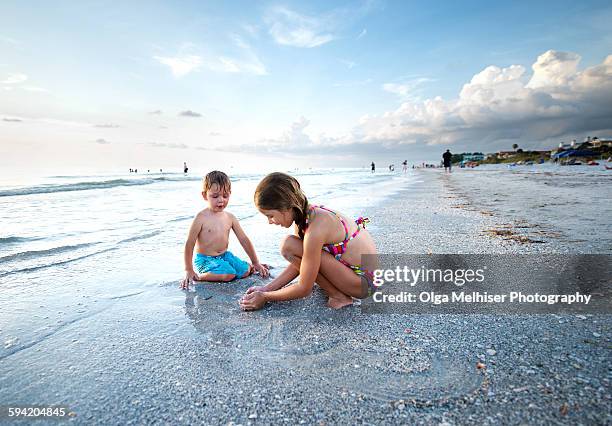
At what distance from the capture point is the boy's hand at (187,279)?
3.42 meters

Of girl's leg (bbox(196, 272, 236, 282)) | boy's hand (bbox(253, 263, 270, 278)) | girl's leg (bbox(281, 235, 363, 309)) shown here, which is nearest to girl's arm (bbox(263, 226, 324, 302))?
girl's leg (bbox(281, 235, 363, 309))

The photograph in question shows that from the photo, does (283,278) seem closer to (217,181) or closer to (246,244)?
(246,244)

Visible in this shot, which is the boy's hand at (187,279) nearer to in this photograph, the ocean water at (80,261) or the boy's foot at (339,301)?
the ocean water at (80,261)

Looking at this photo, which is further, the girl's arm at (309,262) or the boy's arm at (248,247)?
the boy's arm at (248,247)

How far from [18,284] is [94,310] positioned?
1.33 m

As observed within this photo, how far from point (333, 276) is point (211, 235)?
1716 millimetres

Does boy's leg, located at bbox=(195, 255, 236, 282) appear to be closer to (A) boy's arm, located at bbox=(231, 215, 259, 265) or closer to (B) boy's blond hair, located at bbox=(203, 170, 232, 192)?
(A) boy's arm, located at bbox=(231, 215, 259, 265)

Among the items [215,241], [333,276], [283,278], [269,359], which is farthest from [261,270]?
[269,359]

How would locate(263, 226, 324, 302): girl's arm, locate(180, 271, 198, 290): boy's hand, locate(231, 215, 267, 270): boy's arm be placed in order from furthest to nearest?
1. locate(231, 215, 267, 270): boy's arm
2. locate(180, 271, 198, 290): boy's hand
3. locate(263, 226, 324, 302): girl's arm

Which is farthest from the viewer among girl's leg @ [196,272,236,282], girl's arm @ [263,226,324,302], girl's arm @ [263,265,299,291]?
girl's leg @ [196,272,236,282]

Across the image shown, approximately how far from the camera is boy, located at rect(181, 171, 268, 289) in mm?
3630

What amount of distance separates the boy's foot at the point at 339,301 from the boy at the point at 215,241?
111cm

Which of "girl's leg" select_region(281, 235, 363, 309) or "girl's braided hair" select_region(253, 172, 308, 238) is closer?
"girl's braided hair" select_region(253, 172, 308, 238)

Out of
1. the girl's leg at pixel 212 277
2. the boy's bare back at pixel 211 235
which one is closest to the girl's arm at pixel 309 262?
the girl's leg at pixel 212 277
